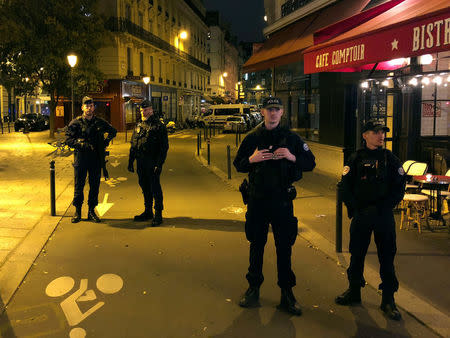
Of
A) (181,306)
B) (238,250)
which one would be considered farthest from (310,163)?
(238,250)

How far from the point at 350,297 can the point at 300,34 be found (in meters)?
11.0

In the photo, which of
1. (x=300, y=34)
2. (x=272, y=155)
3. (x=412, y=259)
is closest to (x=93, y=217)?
(x=272, y=155)

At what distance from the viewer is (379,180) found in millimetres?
4176

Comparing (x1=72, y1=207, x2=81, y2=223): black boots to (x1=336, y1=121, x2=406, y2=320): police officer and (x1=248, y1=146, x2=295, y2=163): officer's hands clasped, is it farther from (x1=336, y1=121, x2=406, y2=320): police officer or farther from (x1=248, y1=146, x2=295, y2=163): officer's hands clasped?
(x1=336, y1=121, x2=406, y2=320): police officer

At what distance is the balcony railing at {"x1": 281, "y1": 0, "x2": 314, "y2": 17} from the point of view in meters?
15.6

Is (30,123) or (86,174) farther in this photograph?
(30,123)

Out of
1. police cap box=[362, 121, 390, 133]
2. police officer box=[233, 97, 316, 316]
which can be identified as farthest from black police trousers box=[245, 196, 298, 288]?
police cap box=[362, 121, 390, 133]

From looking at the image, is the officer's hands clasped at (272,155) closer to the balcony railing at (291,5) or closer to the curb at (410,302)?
the curb at (410,302)

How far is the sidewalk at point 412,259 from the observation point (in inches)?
170

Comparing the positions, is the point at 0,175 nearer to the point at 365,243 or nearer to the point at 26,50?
the point at 365,243

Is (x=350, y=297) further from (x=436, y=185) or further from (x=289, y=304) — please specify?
(x=436, y=185)

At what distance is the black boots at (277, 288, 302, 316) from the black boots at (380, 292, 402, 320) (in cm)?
77

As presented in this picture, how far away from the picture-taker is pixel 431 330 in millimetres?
3914

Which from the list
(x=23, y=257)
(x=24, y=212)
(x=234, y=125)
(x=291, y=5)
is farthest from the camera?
(x=234, y=125)
